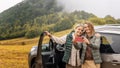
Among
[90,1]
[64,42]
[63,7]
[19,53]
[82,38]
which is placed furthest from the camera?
[90,1]

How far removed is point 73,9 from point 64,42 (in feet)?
54.9

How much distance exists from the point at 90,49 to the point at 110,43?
35 cm

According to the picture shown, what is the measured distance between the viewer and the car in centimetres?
695

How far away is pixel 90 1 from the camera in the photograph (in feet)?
86.7

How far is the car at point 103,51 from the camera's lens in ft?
22.8

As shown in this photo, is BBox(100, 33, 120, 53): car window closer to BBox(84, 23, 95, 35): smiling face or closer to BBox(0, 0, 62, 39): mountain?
BBox(84, 23, 95, 35): smiling face

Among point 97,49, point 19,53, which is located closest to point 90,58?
point 97,49

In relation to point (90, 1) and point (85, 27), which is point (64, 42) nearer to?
point (85, 27)

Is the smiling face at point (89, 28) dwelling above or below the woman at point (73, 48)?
above

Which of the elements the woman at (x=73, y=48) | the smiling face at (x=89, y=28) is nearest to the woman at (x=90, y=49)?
the smiling face at (x=89, y=28)

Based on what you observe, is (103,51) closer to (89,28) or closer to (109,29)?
(89,28)

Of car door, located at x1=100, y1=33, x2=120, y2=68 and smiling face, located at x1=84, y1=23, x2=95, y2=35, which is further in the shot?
smiling face, located at x1=84, y1=23, x2=95, y2=35

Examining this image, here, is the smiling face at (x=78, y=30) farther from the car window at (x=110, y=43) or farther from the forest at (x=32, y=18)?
the forest at (x=32, y=18)

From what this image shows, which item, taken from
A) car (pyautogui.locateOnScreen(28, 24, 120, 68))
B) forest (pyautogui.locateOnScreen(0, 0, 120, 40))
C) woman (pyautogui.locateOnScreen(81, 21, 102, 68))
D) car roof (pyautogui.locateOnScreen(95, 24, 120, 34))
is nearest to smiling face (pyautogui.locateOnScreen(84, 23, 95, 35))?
woman (pyautogui.locateOnScreen(81, 21, 102, 68))
